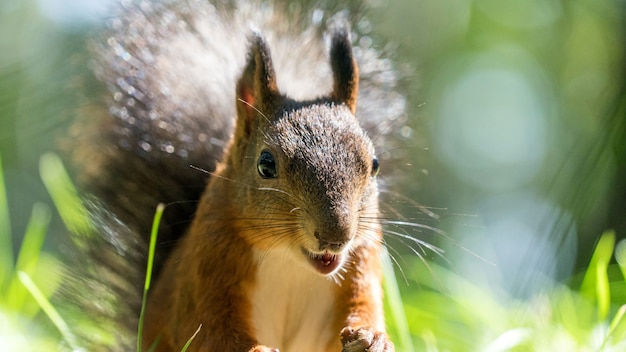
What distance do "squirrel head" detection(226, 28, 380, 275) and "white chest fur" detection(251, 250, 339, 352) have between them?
→ 0.30 ft

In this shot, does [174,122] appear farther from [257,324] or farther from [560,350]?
[560,350]

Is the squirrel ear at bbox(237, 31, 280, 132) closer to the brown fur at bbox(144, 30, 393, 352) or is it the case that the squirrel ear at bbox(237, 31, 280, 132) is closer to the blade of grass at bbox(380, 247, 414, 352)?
the brown fur at bbox(144, 30, 393, 352)

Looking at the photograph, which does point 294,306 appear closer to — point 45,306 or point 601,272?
point 45,306

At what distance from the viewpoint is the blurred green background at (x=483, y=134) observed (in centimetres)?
136

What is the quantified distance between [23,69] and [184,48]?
1.82m

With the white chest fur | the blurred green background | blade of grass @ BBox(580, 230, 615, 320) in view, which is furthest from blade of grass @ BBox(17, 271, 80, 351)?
blade of grass @ BBox(580, 230, 615, 320)

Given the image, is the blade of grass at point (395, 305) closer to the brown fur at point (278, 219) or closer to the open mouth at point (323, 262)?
the brown fur at point (278, 219)

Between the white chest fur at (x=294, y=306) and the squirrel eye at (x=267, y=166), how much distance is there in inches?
7.1

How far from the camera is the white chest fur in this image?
4.49ft

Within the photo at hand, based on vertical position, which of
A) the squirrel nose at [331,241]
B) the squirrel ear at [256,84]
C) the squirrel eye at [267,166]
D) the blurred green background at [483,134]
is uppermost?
the squirrel ear at [256,84]

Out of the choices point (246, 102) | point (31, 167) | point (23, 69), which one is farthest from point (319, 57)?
point (31, 167)

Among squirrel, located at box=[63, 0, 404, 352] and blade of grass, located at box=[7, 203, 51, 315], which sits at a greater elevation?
squirrel, located at box=[63, 0, 404, 352]

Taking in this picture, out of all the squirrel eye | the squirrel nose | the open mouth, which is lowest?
the open mouth

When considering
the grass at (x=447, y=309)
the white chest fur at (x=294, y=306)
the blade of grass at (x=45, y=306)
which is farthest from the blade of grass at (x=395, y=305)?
the blade of grass at (x=45, y=306)
